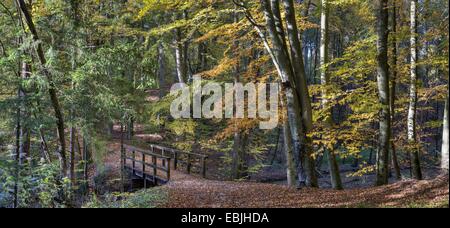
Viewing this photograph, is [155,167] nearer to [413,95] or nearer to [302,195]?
[302,195]

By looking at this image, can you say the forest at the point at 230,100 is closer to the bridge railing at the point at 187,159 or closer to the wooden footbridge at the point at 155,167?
the wooden footbridge at the point at 155,167

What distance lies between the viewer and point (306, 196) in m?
8.59

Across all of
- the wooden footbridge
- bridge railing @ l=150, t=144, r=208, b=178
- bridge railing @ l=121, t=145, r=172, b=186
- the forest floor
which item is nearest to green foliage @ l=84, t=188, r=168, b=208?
the forest floor

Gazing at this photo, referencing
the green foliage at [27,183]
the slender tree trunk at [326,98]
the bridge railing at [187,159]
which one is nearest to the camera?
the green foliage at [27,183]

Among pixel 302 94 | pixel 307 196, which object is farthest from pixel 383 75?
pixel 307 196

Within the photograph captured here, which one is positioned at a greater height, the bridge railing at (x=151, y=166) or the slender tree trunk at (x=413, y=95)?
the slender tree trunk at (x=413, y=95)

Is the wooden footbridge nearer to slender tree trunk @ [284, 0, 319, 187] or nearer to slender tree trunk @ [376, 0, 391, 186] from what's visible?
slender tree trunk @ [284, 0, 319, 187]

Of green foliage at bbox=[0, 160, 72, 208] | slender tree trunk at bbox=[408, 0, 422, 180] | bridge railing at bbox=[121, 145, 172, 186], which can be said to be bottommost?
bridge railing at bbox=[121, 145, 172, 186]

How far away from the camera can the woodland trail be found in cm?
693

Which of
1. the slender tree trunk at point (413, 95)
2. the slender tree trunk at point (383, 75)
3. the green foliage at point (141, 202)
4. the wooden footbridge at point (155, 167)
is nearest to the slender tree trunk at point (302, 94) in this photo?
the slender tree trunk at point (383, 75)

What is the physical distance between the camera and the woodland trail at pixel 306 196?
6.93 meters
